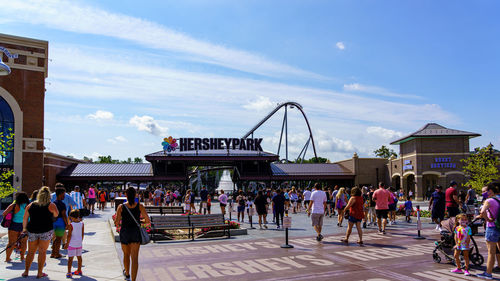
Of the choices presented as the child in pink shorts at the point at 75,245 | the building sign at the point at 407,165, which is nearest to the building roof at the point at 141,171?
the building sign at the point at 407,165

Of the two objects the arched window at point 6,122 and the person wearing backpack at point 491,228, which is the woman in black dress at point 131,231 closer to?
the person wearing backpack at point 491,228

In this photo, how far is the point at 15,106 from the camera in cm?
3300

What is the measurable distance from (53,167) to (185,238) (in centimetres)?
3757

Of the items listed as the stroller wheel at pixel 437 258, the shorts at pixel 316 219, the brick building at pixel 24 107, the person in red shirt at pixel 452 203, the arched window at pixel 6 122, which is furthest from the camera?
the brick building at pixel 24 107

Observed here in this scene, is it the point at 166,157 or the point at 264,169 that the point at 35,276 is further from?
the point at 264,169

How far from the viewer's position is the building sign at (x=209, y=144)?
53.2m

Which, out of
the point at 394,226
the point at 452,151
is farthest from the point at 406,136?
the point at 394,226

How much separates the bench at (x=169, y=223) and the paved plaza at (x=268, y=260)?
1.64 ft

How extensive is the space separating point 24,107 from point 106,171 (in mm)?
19683

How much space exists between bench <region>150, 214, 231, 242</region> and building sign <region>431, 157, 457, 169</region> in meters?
38.2

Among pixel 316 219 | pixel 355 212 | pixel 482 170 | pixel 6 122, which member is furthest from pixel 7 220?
pixel 482 170

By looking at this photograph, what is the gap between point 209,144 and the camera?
55.2 metres

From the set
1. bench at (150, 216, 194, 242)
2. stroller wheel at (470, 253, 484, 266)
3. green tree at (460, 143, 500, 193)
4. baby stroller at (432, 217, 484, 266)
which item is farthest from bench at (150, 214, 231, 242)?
green tree at (460, 143, 500, 193)

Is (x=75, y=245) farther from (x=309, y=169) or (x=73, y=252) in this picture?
(x=309, y=169)
